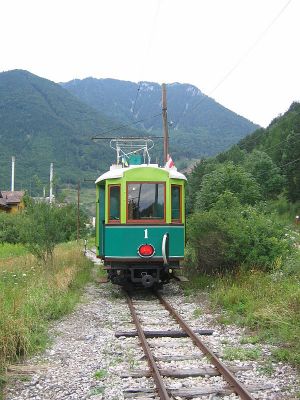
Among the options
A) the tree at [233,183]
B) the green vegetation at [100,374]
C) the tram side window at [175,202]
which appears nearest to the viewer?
the green vegetation at [100,374]

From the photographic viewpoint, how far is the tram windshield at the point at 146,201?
38.2ft

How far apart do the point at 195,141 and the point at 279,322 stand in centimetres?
14127

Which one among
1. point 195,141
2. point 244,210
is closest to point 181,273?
point 244,210

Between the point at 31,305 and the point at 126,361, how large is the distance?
3.07m

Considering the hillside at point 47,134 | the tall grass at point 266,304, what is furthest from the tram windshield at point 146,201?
the hillside at point 47,134

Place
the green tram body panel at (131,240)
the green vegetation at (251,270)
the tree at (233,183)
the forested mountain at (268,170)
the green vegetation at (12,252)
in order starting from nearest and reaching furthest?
the green vegetation at (251,270) → the green tram body panel at (131,240) → the green vegetation at (12,252) → the tree at (233,183) → the forested mountain at (268,170)

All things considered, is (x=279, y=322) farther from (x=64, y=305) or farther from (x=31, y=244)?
(x=31, y=244)

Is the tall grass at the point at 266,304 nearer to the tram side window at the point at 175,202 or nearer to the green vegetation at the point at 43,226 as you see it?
the tram side window at the point at 175,202

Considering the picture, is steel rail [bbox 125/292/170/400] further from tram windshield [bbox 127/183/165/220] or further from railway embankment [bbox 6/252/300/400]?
tram windshield [bbox 127/183/165/220]

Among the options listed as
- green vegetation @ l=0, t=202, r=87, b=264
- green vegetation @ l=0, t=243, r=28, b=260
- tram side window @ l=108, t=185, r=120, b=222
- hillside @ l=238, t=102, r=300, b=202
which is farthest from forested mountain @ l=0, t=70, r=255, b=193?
tram side window @ l=108, t=185, r=120, b=222

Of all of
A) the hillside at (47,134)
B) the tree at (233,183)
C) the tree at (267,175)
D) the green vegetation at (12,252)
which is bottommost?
the green vegetation at (12,252)

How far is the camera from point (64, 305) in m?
9.98

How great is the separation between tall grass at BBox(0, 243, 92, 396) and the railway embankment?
0.19 metres

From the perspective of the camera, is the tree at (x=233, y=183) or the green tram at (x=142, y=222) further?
the tree at (x=233, y=183)
